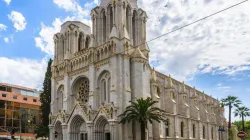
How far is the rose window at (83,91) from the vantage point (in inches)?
1994

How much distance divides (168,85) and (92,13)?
18674 millimetres

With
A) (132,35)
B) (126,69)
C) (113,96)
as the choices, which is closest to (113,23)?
Result: (132,35)

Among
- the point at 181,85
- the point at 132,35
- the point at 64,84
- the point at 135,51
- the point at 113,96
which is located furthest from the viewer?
the point at 181,85

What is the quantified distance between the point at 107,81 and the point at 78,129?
9870 mm

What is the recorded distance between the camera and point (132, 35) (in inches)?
1940

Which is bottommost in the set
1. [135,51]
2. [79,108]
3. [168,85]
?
[79,108]

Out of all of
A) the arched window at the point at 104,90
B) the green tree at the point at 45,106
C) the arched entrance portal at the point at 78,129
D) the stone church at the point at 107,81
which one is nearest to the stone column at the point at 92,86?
the stone church at the point at 107,81

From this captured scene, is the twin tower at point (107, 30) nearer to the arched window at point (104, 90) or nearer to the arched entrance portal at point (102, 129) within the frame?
the arched window at point (104, 90)

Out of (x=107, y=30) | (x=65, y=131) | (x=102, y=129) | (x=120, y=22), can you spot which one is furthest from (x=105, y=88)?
(x=65, y=131)

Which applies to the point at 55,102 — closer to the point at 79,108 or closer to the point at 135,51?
the point at 79,108

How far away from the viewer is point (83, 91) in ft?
168

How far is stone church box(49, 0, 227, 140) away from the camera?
43.3 m

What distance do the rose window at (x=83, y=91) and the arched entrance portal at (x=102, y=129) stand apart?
701cm

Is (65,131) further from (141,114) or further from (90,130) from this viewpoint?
(141,114)
